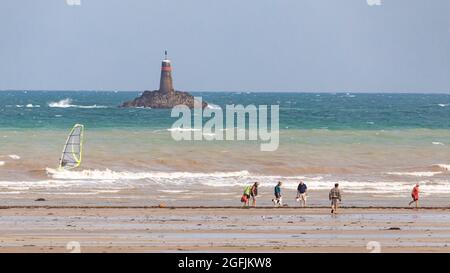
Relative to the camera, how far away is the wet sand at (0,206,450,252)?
736 inches

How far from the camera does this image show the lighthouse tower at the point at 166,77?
354 feet

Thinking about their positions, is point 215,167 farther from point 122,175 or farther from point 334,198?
point 334,198

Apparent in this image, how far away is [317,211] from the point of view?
25.5m

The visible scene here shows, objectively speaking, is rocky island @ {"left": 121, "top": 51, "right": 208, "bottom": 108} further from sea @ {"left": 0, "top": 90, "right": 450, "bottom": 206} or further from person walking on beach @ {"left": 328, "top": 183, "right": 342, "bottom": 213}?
person walking on beach @ {"left": 328, "top": 183, "right": 342, "bottom": 213}

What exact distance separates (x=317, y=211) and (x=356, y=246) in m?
6.61

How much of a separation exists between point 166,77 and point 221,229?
88690 mm

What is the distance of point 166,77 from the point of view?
109m

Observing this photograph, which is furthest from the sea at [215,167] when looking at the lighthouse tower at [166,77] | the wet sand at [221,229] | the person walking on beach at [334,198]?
the lighthouse tower at [166,77]

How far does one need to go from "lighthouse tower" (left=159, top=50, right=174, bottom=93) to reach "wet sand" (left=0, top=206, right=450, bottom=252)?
8300cm

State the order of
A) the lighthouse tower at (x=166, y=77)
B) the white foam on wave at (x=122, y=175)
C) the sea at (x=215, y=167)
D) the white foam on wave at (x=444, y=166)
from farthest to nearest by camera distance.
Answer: the lighthouse tower at (x=166, y=77), the white foam on wave at (x=444, y=166), the white foam on wave at (x=122, y=175), the sea at (x=215, y=167)

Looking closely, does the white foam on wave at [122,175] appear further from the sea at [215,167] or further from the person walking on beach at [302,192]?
the person walking on beach at [302,192]

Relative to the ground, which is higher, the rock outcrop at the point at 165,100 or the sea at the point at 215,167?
the rock outcrop at the point at 165,100

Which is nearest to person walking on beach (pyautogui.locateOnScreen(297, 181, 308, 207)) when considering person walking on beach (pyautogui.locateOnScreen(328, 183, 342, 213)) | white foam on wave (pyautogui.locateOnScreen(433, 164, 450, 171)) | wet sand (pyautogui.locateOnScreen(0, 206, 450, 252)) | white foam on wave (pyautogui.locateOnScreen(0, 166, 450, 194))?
wet sand (pyautogui.locateOnScreen(0, 206, 450, 252))

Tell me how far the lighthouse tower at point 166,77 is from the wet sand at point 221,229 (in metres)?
83.0
